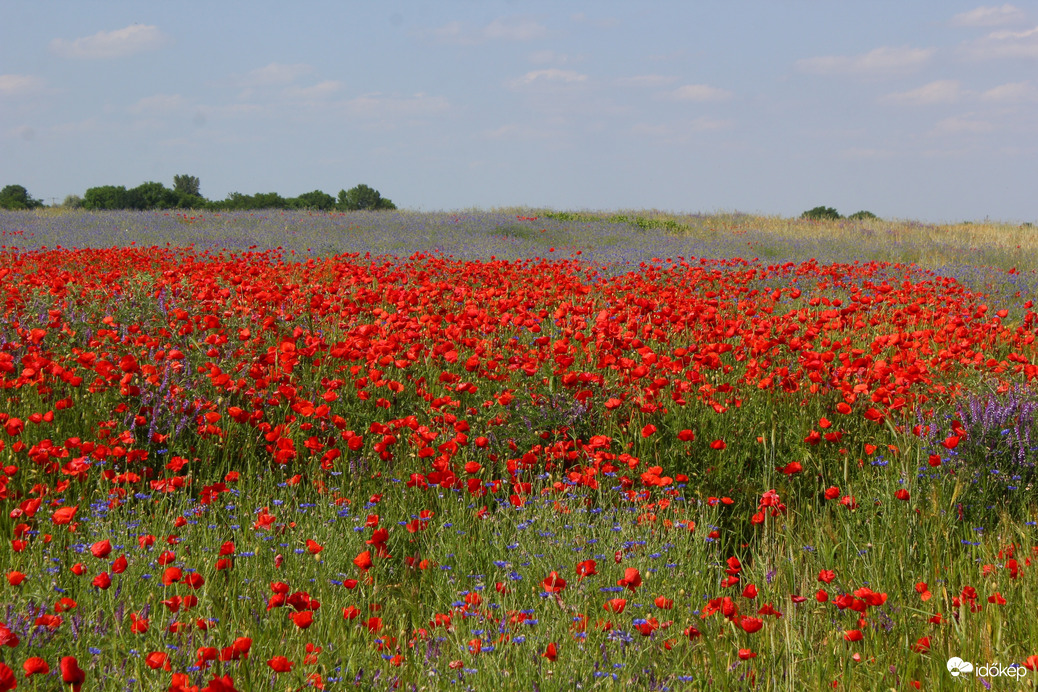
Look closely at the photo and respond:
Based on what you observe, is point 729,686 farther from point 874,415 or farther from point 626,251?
point 626,251

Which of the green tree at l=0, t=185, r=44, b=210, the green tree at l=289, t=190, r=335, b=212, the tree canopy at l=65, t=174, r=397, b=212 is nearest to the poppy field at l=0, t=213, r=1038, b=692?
the tree canopy at l=65, t=174, r=397, b=212

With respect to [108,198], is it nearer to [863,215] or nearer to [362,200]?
[362,200]

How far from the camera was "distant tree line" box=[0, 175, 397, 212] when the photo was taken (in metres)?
32.4

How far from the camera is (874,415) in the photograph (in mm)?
3863

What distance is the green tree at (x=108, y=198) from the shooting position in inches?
1286

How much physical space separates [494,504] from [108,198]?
1349 inches

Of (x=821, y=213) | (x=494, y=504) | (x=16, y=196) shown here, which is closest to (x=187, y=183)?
(x=16, y=196)

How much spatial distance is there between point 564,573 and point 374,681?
0.75 metres

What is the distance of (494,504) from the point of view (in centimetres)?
376

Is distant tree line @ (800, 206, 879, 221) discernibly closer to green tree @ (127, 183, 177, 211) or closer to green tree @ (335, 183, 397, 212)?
green tree @ (335, 183, 397, 212)

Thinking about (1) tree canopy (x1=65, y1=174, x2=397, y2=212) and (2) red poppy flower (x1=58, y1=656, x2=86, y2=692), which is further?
(1) tree canopy (x1=65, y1=174, x2=397, y2=212)

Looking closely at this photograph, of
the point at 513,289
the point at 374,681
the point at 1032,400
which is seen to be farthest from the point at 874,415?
the point at 513,289

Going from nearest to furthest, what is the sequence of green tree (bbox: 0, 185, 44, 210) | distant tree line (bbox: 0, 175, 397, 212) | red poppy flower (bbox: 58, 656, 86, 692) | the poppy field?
red poppy flower (bbox: 58, 656, 86, 692)
the poppy field
distant tree line (bbox: 0, 175, 397, 212)
green tree (bbox: 0, 185, 44, 210)

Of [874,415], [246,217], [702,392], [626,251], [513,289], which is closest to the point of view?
[874,415]
